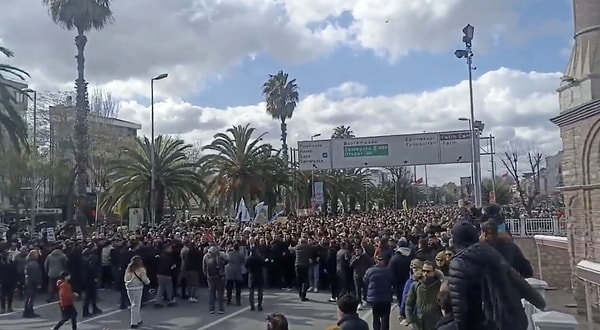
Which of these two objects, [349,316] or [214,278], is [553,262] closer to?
[214,278]

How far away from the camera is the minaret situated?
23812 millimetres

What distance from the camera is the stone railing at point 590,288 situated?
738 inches

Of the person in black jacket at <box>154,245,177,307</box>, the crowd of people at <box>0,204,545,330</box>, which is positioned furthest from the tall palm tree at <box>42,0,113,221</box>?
the person in black jacket at <box>154,245,177,307</box>

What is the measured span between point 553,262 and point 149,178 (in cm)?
2033

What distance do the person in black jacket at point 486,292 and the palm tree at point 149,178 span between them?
3025 cm

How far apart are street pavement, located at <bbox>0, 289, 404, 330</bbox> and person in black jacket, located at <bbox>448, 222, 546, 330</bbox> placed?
801cm

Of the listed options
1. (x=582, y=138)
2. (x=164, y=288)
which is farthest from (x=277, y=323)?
(x=582, y=138)

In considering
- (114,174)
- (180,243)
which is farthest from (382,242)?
(114,174)

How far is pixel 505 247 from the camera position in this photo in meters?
6.06

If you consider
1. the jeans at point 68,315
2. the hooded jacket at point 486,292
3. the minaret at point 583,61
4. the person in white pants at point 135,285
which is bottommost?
the jeans at point 68,315

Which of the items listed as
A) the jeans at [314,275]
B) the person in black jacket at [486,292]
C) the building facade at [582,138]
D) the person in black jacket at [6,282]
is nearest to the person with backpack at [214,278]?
the jeans at [314,275]

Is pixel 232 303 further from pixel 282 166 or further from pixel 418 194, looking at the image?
pixel 418 194

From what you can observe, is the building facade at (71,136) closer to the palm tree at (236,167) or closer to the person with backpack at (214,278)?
the palm tree at (236,167)

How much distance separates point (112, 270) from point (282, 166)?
26.3m
